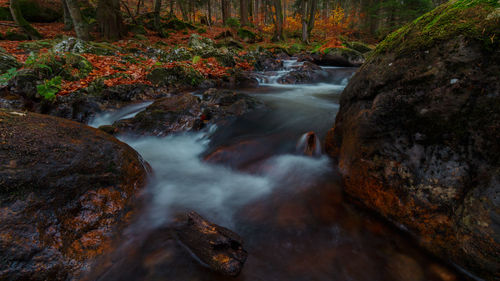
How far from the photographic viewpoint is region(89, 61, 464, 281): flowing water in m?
1.81

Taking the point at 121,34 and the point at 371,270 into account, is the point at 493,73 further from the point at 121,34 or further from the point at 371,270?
the point at 121,34

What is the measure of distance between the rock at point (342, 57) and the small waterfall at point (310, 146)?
11366 mm

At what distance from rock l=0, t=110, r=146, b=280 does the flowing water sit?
253mm

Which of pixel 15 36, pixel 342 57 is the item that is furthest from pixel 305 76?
pixel 15 36

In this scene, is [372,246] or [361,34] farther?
[361,34]

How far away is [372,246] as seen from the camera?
2.00 meters

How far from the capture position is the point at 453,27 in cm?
180

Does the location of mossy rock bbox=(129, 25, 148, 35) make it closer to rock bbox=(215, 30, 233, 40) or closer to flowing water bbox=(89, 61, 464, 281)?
rock bbox=(215, 30, 233, 40)

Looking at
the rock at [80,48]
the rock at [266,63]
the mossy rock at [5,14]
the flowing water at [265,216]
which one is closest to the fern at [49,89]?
the rock at [80,48]

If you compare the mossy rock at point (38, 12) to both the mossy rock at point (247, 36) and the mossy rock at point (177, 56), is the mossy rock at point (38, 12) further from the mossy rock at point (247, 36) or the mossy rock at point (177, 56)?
the mossy rock at point (247, 36)

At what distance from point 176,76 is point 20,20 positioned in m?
9.91

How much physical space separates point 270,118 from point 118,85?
5055 millimetres

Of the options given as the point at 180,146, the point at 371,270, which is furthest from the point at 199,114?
the point at 371,270

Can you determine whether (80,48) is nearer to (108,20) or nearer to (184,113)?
(108,20)
